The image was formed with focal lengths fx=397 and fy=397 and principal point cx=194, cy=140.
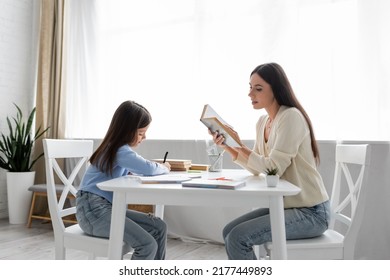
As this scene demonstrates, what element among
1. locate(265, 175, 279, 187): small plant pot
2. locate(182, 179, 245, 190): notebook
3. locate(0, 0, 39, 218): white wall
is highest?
locate(0, 0, 39, 218): white wall

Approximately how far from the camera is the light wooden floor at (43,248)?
8.93ft

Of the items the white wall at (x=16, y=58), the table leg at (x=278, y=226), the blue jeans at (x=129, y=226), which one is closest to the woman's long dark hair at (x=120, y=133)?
the blue jeans at (x=129, y=226)

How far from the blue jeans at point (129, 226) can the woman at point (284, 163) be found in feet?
0.97

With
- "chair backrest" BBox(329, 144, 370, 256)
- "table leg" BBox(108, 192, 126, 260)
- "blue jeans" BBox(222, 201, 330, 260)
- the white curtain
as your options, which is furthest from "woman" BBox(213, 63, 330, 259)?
the white curtain

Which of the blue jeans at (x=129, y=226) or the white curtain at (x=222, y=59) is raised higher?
the white curtain at (x=222, y=59)

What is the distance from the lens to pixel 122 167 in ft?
5.69

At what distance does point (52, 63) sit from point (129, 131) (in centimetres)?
264

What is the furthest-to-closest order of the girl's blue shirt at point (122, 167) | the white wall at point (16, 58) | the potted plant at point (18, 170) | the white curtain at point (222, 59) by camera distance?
the white wall at point (16, 58), the potted plant at point (18, 170), the white curtain at point (222, 59), the girl's blue shirt at point (122, 167)

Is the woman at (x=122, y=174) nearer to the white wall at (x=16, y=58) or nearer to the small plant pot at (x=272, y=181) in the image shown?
the small plant pot at (x=272, y=181)

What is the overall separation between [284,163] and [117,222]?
0.67 m

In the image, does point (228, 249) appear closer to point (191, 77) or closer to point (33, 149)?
point (191, 77)

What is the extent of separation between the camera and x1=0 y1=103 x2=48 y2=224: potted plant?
373 cm

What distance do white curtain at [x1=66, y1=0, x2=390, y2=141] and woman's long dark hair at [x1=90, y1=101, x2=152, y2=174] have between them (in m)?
1.45

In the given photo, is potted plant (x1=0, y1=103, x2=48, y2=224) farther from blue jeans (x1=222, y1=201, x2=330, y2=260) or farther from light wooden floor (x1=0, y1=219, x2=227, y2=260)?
blue jeans (x1=222, y1=201, x2=330, y2=260)
